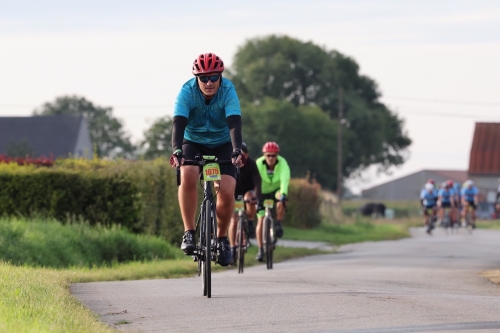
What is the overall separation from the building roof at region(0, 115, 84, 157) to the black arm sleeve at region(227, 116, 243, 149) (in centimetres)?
Result: 6113

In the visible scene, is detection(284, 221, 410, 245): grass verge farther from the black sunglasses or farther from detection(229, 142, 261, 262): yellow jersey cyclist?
the black sunglasses

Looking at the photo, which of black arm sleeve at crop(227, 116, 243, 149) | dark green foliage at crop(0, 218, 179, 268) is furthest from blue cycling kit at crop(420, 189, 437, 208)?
black arm sleeve at crop(227, 116, 243, 149)

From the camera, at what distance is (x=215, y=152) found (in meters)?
11.7

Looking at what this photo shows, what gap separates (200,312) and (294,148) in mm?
81412

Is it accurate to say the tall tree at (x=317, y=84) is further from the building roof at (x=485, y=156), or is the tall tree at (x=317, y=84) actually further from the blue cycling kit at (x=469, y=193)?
the blue cycling kit at (x=469, y=193)

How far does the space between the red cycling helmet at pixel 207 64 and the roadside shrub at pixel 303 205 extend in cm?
3117

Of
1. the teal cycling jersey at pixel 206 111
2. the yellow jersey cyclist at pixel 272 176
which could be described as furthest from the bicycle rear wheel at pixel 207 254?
the yellow jersey cyclist at pixel 272 176

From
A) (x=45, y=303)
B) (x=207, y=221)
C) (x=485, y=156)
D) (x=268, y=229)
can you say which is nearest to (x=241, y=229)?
(x=268, y=229)

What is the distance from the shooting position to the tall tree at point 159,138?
265 feet

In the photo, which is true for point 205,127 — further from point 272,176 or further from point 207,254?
point 272,176

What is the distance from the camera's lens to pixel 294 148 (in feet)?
299

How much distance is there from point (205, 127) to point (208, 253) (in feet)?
4.06

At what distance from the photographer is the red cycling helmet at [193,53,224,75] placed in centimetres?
1138

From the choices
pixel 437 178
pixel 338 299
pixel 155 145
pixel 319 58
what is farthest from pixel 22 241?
pixel 437 178
